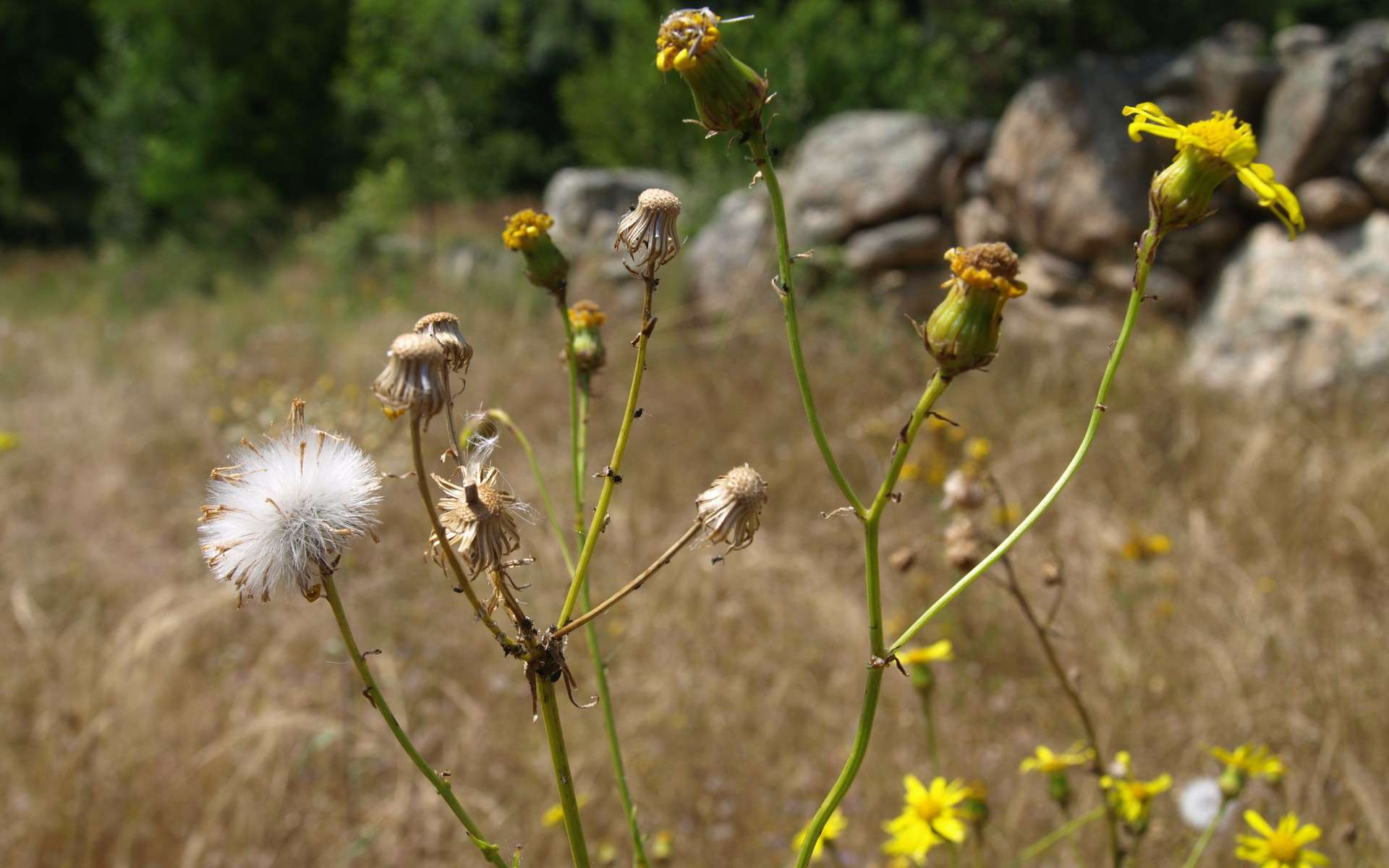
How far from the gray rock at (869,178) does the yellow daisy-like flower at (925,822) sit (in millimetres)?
5654

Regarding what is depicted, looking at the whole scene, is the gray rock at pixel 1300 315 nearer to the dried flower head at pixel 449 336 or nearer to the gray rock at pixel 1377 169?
the gray rock at pixel 1377 169

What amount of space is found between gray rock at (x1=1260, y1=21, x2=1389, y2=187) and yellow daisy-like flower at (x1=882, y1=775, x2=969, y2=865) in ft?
16.8

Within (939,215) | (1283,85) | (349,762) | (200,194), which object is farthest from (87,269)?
(1283,85)

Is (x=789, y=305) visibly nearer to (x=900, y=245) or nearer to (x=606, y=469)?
(x=606, y=469)

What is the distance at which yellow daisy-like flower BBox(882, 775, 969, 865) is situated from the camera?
1210mm

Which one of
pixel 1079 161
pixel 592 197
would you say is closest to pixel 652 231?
pixel 1079 161

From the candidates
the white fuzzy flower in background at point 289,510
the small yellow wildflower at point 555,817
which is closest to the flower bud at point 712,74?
the white fuzzy flower in background at point 289,510

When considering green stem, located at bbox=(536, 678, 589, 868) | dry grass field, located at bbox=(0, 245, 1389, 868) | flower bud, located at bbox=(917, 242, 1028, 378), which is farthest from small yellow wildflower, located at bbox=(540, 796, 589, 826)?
flower bud, located at bbox=(917, 242, 1028, 378)

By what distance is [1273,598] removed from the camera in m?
3.11

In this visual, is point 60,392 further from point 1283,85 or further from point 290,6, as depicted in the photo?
point 290,6

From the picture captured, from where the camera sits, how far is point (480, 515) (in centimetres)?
65

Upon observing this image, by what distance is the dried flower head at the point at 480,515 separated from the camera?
65 centimetres

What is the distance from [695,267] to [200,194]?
9.27 meters

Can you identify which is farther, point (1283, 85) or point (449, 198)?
point (449, 198)
